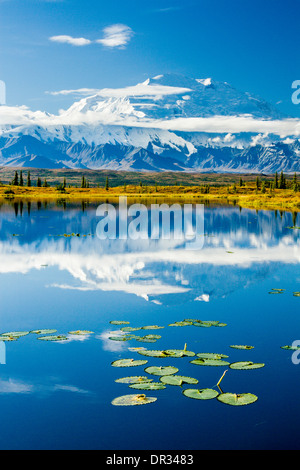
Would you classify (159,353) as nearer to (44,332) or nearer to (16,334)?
(44,332)

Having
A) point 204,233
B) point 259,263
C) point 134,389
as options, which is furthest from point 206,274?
point 204,233

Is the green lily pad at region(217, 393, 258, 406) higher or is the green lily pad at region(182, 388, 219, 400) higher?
the green lily pad at region(182, 388, 219, 400)

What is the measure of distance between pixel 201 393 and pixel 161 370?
229 cm

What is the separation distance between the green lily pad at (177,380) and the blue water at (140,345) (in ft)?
0.68

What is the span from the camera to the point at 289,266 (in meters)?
42.7

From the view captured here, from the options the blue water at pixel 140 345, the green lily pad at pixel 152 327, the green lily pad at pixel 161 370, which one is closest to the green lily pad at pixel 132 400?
the blue water at pixel 140 345

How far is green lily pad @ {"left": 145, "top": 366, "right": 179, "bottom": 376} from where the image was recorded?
58.5ft

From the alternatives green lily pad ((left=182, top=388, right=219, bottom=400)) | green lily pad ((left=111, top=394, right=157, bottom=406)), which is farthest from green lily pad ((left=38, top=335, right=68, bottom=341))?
green lily pad ((left=182, top=388, right=219, bottom=400))

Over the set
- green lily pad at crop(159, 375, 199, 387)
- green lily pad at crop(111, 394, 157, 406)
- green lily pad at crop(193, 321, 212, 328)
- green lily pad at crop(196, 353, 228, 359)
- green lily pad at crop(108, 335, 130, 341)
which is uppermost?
green lily pad at crop(193, 321, 212, 328)

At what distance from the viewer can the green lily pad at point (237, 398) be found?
15.6 metres

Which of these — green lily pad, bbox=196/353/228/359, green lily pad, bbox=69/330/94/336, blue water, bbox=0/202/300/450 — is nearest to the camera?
blue water, bbox=0/202/300/450

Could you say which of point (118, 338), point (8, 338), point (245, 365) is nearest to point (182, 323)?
point (118, 338)

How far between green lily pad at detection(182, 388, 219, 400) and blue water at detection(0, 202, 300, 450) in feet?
0.71

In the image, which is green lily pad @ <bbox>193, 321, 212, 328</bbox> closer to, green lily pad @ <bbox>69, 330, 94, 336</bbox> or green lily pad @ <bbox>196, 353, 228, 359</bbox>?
green lily pad @ <bbox>196, 353, 228, 359</bbox>
